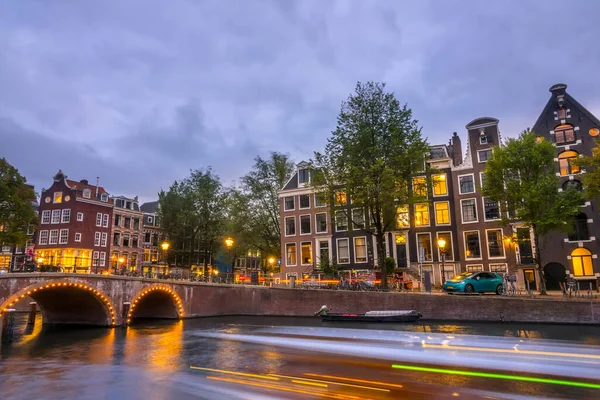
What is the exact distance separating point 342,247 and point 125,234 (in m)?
41.7

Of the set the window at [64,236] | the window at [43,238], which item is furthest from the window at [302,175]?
the window at [43,238]

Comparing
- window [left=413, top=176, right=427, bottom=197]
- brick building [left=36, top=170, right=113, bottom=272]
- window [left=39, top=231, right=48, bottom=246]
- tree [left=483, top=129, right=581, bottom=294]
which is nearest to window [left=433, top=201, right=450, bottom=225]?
window [left=413, top=176, right=427, bottom=197]

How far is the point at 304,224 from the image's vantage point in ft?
162

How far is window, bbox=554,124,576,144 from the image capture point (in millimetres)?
37031

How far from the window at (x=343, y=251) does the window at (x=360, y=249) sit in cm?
96

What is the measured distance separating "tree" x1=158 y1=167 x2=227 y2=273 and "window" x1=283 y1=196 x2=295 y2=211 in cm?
1210

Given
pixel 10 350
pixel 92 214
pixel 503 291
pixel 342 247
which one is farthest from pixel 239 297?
pixel 92 214

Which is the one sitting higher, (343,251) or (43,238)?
(43,238)

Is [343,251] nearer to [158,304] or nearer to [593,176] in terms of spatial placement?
[158,304]

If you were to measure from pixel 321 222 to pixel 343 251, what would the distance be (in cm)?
465

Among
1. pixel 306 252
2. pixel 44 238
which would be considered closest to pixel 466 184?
pixel 306 252

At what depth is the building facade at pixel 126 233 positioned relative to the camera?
66.3 metres

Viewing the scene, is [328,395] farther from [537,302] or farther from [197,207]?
[197,207]

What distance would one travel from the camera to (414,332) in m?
23.0
